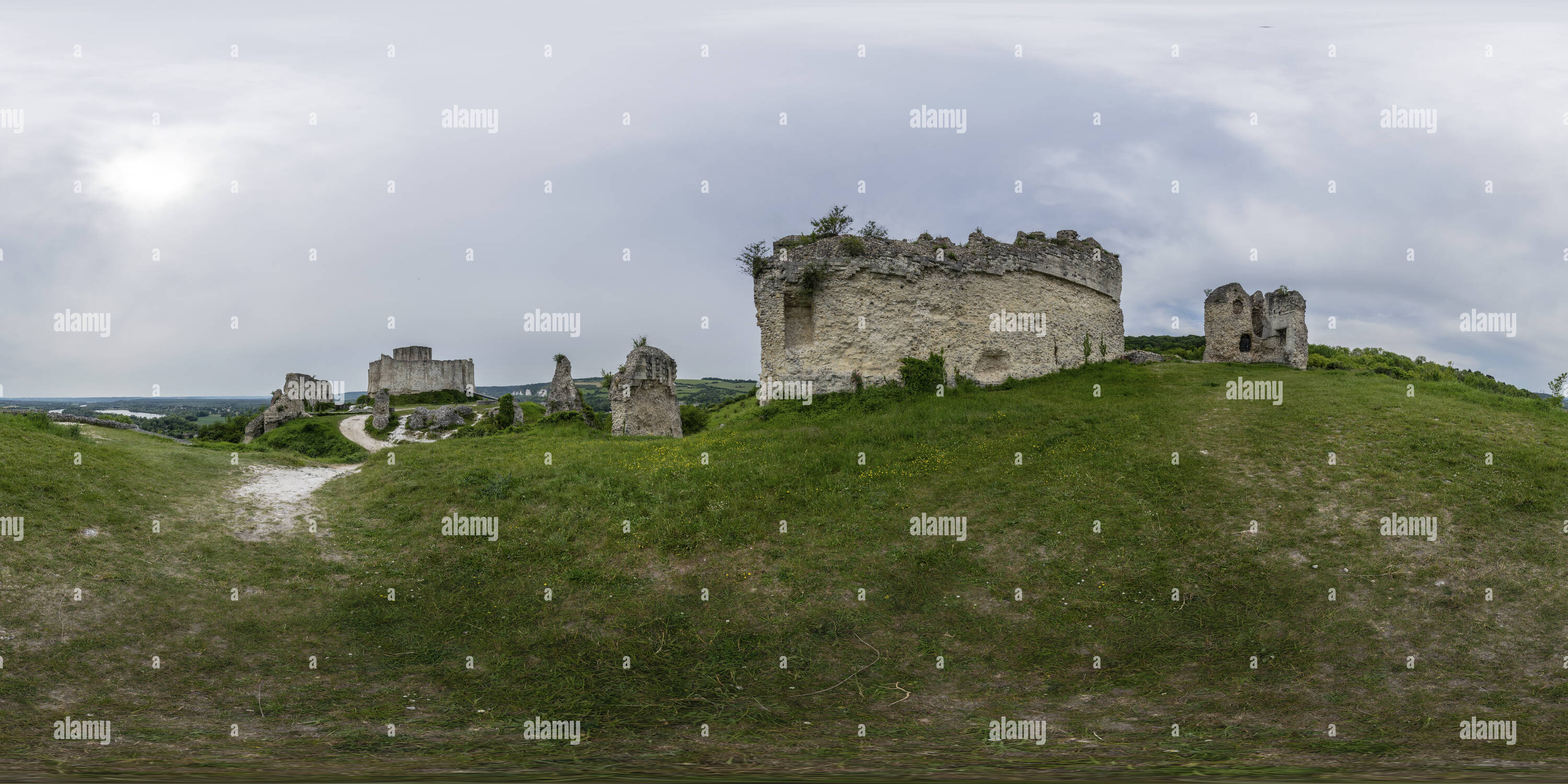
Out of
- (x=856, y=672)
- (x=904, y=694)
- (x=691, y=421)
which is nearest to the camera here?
(x=904, y=694)


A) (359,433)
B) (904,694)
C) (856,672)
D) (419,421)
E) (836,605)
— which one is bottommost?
(904,694)

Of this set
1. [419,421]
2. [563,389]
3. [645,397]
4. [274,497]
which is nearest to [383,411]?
[419,421]

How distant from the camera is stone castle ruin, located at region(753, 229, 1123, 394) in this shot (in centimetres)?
2427

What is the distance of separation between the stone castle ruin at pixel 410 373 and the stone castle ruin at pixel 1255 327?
1608 inches

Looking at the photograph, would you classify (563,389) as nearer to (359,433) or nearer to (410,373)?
(359,433)

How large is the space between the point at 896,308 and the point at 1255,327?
48.5 ft

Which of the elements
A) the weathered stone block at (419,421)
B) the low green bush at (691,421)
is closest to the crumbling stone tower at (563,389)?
the low green bush at (691,421)

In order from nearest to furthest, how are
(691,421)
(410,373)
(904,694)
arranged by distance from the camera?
1. (904,694)
2. (691,421)
3. (410,373)

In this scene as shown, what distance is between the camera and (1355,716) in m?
9.60

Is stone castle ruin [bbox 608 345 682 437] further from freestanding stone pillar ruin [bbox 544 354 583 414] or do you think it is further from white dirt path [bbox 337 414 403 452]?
white dirt path [bbox 337 414 403 452]

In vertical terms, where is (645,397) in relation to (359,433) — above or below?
above

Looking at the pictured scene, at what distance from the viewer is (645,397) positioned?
25.7 metres

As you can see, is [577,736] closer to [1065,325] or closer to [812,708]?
[812,708]

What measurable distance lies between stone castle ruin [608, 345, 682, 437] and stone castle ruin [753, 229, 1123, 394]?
313 centimetres
